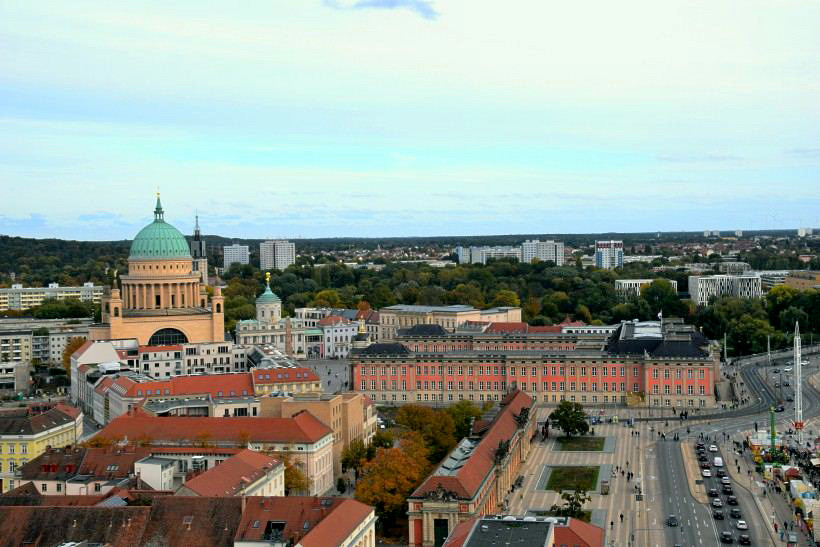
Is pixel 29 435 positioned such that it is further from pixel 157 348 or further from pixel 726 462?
pixel 726 462

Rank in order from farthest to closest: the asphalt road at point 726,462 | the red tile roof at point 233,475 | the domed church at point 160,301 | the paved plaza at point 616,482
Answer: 1. the domed church at point 160,301
2. the paved plaza at point 616,482
3. the asphalt road at point 726,462
4. the red tile roof at point 233,475

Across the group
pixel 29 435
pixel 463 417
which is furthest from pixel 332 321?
pixel 29 435

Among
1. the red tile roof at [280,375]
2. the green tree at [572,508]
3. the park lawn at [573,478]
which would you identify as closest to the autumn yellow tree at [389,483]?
the green tree at [572,508]

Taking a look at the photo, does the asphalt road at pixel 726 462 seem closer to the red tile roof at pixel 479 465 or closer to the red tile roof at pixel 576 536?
the red tile roof at pixel 576 536

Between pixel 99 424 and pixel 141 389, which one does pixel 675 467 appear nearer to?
pixel 141 389

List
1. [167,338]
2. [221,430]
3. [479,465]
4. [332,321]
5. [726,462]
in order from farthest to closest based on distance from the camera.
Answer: [332,321], [167,338], [726,462], [221,430], [479,465]
